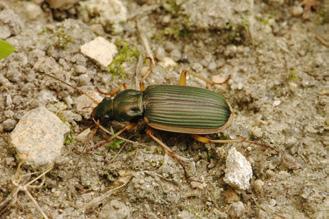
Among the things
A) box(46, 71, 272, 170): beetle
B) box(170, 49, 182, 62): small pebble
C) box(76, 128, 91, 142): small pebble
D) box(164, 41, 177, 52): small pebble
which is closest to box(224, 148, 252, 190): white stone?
box(46, 71, 272, 170): beetle

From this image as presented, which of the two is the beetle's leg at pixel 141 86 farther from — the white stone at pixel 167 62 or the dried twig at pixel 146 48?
the white stone at pixel 167 62

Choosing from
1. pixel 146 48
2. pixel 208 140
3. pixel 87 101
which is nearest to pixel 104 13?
pixel 146 48

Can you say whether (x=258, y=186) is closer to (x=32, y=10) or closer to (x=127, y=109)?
(x=127, y=109)

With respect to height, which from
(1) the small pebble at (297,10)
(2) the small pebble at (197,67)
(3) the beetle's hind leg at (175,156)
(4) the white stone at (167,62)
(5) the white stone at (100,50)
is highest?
(1) the small pebble at (297,10)

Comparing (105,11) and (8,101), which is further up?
(105,11)

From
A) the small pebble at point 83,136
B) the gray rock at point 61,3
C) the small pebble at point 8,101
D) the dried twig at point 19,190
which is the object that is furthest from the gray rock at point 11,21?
the dried twig at point 19,190

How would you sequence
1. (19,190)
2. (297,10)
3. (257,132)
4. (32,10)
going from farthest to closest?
(297,10) < (32,10) < (257,132) < (19,190)

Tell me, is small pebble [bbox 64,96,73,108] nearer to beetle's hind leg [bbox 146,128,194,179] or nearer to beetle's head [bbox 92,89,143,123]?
beetle's head [bbox 92,89,143,123]
